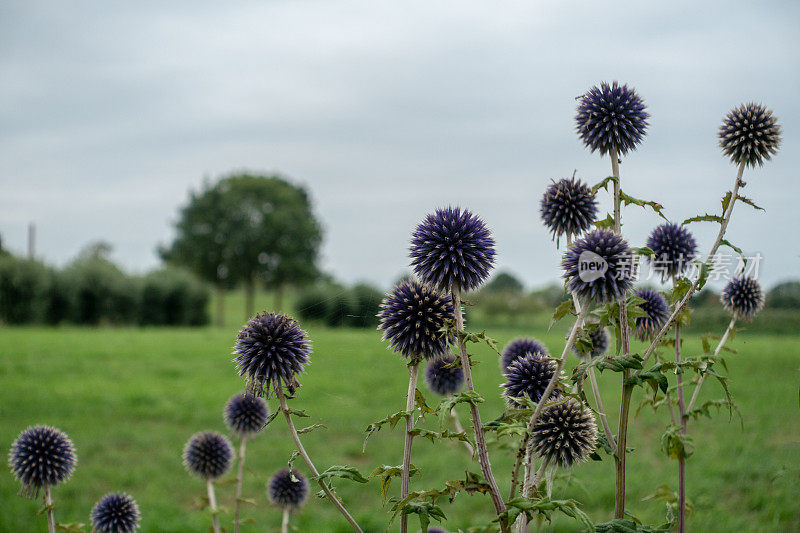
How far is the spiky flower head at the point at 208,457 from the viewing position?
3938 mm

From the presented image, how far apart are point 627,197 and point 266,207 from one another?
144 feet

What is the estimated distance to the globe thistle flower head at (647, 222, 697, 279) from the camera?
3.15m

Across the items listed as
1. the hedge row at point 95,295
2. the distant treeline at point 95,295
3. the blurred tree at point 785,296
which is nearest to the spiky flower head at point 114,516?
the blurred tree at point 785,296

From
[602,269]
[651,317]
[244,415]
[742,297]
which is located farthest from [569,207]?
[244,415]

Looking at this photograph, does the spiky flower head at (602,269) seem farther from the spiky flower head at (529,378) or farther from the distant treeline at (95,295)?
the distant treeline at (95,295)

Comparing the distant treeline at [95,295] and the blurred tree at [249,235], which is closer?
the distant treeline at [95,295]

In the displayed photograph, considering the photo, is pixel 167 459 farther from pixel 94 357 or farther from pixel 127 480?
pixel 94 357

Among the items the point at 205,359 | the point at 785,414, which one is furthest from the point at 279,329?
the point at 205,359

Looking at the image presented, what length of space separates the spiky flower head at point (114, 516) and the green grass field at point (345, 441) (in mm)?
401

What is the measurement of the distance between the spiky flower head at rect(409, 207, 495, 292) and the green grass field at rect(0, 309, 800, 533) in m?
0.64

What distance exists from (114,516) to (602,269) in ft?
9.96

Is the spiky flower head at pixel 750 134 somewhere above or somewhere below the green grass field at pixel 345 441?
above

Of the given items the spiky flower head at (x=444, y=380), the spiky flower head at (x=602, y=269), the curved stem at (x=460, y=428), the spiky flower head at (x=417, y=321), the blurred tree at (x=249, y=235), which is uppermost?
the blurred tree at (x=249, y=235)

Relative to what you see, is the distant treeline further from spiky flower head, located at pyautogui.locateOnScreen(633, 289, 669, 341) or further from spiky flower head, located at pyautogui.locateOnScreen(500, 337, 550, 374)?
spiky flower head, located at pyautogui.locateOnScreen(633, 289, 669, 341)
